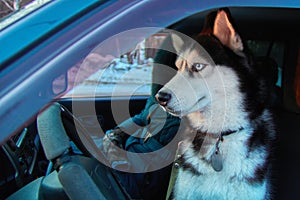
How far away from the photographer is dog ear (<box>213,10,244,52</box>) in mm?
1760

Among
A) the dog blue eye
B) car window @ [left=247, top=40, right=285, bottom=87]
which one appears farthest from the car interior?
the dog blue eye

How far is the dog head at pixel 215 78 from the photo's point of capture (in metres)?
1.94

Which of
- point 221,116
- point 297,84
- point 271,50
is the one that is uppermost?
point 271,50

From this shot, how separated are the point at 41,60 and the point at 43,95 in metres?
0.09

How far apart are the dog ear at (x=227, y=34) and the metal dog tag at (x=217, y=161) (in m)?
0.54

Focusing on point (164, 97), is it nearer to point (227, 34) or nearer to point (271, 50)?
point (227, 34)

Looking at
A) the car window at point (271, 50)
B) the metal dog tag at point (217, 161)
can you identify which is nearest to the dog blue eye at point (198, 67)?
the car window at point (271, 50)

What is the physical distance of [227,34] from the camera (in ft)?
6.15

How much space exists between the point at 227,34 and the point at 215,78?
0.25 m

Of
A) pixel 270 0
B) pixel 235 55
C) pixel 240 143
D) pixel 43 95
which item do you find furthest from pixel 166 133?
pixel 43 95

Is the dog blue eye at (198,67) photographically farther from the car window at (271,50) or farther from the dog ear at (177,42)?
the car window at (271,50)

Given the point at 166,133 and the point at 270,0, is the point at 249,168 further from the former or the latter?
the point at 270,0

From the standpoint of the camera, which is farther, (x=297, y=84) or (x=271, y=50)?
(x=271, y=50)

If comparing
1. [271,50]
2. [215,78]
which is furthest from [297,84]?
[215,78]
